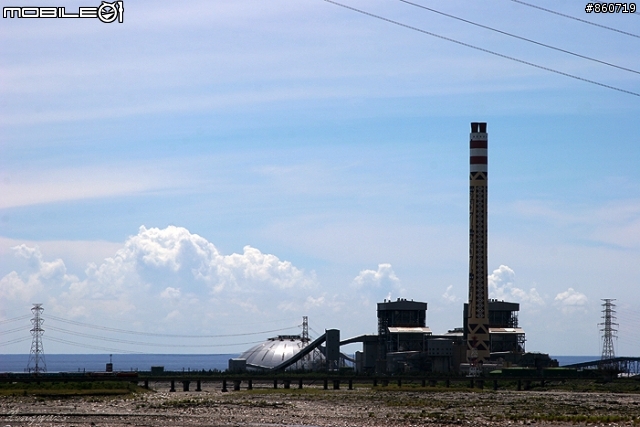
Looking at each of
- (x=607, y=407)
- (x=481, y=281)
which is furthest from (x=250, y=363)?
(x=607, y=407)

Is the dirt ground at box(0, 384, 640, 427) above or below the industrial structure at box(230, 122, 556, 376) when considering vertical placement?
below

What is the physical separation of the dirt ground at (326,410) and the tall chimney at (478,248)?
6020cm

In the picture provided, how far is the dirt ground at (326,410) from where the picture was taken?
70.3 m

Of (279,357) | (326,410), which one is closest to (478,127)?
(279,357)

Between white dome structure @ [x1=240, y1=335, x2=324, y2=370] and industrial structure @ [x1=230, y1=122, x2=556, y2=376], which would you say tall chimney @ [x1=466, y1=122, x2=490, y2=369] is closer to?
industrial structure @ [x1=230, y1=122, x2=556, y2=376]

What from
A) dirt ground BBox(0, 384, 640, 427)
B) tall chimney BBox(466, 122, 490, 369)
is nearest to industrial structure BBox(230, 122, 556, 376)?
tall chimney BBox(466, 122, 490, 369)

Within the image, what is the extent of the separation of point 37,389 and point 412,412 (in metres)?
45.9

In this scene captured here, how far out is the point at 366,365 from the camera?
185 meters

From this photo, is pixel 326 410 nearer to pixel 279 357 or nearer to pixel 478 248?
pixel 478 248

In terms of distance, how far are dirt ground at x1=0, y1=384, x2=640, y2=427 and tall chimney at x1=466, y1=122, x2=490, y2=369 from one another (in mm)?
60203

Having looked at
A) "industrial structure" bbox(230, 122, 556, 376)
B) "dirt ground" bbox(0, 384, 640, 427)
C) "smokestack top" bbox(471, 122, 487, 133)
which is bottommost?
"dirt ground" bbox(0, 384, 640, 427)

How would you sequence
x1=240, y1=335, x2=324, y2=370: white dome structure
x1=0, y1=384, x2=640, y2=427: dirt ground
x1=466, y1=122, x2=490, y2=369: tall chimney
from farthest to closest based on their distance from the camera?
x1=240, y1=335, x2=324, y2=370: white dome structure, x1=466, y1=122, x2=490, y2=369: tall chimney, x1=0, y1=384, x2=640, y2=427: dirt ground

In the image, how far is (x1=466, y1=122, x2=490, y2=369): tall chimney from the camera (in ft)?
567

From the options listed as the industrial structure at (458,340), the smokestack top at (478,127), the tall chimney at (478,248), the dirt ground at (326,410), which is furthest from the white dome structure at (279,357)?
the dirt ground at (326,410)
